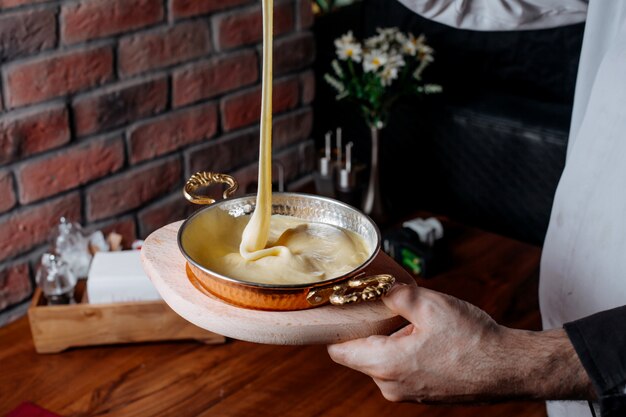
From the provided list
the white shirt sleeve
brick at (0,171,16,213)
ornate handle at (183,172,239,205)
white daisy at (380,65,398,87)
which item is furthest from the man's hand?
white daisy at (380,65,398,87)

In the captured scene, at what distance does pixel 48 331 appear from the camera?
124cm

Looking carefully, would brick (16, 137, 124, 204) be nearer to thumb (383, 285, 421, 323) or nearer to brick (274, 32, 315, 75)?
brick (274, 32, 315, 75)

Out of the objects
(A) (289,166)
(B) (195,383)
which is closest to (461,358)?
(B) (195,383)

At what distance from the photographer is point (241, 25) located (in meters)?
1.68

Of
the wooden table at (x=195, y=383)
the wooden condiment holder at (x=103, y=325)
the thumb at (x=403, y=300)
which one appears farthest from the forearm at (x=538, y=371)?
the wooden condiment holder at (x=103, y=325)

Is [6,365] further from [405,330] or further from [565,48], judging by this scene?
[565,48]

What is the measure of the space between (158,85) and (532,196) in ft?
2.90

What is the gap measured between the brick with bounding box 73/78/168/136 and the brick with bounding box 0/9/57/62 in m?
0.13

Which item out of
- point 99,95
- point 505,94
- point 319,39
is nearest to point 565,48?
point 505,94

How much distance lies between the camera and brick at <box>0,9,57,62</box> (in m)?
1.27

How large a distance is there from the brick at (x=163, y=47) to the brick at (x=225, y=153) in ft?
0.68

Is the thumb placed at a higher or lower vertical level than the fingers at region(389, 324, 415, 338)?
higher

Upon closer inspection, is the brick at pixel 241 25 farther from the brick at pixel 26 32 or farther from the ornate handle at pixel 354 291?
the ornate handle at pixel 354 291

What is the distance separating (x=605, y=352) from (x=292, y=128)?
118 centimetres
